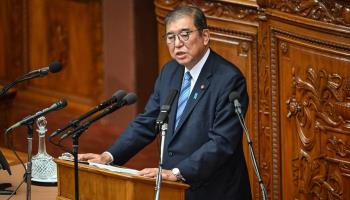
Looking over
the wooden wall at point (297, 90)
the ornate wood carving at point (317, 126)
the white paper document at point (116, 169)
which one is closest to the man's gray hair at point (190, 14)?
the white paper document at point (116, 169)

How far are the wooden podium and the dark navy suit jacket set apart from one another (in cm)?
30

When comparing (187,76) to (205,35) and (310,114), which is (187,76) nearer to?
(205,35)

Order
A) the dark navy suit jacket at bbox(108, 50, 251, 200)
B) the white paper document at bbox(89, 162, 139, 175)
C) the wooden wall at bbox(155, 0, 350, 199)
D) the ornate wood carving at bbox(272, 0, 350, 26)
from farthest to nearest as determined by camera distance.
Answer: the wooden wall at bbox(155, 0, 350, 199)
the ornate wood carving at bbox(272, 0, 350, 26)
the dark navy suit jacket at bbox(108, 50, 251, 200)
the white paper document at bbox(89, 162, 139, 175)

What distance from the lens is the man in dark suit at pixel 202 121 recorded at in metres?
5.96

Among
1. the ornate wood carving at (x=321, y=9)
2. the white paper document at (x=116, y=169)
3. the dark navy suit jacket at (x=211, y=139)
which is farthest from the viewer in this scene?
the ornate wood carving at (x=321, y=9)

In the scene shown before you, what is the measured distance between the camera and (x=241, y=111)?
555 centimetres

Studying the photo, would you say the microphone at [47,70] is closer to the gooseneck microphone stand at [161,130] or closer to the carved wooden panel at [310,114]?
the gooseneck microphone stand at [161,130]

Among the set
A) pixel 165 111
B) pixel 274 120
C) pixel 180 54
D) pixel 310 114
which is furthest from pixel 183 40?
pixel 274 120

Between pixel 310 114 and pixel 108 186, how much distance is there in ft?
6.61

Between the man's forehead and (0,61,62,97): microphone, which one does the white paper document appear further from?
the man's forehead

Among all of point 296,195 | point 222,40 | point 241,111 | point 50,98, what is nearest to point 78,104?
point 50,98

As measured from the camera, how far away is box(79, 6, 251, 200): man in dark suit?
5.96 meters

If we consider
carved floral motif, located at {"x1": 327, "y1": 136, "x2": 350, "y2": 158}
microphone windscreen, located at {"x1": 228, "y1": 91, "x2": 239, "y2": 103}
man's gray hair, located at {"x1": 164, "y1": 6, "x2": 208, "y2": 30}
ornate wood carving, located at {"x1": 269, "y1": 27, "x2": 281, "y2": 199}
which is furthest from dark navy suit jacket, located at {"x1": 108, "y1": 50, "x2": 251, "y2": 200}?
ornate wood carving, located at {"x1": 269, "y1": 27, "x2": 281, "y2": 199}

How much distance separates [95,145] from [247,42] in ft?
8.26
